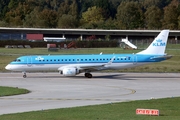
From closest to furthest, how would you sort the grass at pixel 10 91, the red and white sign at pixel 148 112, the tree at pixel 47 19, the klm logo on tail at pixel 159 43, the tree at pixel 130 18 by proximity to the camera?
1. the red and white sign at pixel 148 112
2. the grass at pixel 10 91
3. the klm logo on tail at pixel 159 43
4. the tree at pixel 47 19
5. the tree at pixel 130 18

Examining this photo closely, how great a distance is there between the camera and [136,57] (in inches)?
2101

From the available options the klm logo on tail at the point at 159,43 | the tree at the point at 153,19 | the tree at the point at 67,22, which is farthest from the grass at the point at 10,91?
the tree at the point at 67,22

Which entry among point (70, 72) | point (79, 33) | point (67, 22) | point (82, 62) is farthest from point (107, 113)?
point (67, 22)

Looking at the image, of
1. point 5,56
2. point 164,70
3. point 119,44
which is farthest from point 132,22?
point 164,70

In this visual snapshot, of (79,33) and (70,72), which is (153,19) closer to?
(79,33)

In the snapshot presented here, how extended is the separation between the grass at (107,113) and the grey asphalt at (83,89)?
2013mm

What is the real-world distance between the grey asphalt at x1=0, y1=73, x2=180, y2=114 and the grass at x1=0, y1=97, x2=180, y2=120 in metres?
2.01

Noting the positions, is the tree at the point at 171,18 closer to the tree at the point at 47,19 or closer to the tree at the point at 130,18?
the tree at the point at 130,18

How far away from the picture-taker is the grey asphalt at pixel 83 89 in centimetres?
3241

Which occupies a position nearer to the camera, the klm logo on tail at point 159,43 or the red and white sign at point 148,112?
the red and white sign at point 148,112

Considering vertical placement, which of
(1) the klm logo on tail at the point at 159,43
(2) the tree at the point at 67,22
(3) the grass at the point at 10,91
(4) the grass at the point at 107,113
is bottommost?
(3) the grass at the point at 10,91

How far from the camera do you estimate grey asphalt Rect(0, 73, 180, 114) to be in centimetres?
3241

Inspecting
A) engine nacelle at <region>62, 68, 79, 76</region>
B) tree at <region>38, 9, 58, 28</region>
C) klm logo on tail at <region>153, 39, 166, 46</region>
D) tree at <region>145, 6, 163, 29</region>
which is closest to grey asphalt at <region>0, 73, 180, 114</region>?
engine nacelle at <region>62, 68, 79, 76</region>

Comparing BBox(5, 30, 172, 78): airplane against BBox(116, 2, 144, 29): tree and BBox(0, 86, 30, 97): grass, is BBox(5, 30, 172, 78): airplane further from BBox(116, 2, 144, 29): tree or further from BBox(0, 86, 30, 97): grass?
BBox(116, 2, 144, 29): tree
